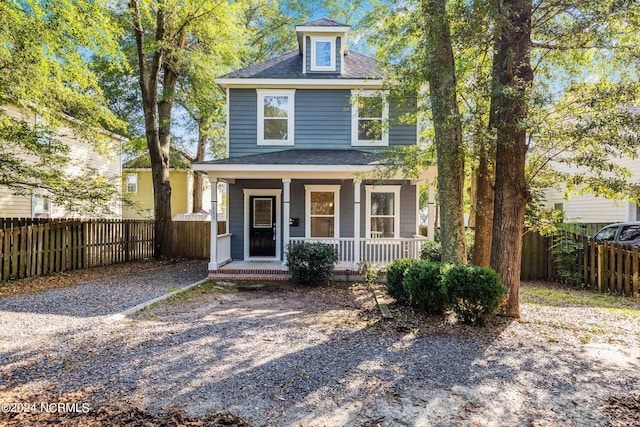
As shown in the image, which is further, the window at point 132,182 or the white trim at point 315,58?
the window at point 132,182

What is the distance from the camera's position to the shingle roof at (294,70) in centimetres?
1159

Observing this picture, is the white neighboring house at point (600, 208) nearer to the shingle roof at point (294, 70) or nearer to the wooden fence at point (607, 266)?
the wooden fence at point (607, 266)

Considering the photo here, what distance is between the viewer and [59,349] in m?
4.39

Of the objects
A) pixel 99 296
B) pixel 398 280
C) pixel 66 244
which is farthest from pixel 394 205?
pixel 66 244

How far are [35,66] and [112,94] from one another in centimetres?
1198

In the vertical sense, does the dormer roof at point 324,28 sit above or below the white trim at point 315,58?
above

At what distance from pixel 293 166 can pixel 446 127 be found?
4295 mm

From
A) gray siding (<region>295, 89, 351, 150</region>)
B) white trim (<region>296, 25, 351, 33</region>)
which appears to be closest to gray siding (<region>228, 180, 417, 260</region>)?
gray siding (<region>295, 89, 351, 150</region>)

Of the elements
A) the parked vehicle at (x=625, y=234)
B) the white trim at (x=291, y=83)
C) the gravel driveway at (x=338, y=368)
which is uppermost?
the white trim at (x=291, y=83)

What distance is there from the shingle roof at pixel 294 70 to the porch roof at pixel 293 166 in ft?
9.73

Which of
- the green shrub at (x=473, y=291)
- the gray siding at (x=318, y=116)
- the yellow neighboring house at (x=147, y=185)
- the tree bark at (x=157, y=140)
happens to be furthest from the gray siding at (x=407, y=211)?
the yellow neighboring house at (x=147, y=185)

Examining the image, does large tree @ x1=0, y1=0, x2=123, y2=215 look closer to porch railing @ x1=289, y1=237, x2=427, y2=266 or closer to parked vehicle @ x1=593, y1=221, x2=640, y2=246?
porch railing @ x1=289, y1=237, x2=427, y2=266

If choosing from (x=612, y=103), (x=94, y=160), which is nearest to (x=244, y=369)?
(x=612, y=103)

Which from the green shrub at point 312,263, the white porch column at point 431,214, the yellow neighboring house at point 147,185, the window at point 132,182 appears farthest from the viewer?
→ the window at point 132,182
